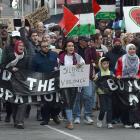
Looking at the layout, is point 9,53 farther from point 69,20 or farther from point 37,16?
point 37,16

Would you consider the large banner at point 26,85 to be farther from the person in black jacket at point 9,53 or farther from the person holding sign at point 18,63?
the person in black jacket at point 9,53

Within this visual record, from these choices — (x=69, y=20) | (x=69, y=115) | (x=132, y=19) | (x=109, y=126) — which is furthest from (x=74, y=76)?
(x=132, y=19)

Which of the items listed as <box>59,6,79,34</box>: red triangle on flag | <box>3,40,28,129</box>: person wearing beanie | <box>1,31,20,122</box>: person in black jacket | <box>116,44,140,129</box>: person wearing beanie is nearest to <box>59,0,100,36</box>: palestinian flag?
<box>59,6,79,34</box>: red triangle on flag

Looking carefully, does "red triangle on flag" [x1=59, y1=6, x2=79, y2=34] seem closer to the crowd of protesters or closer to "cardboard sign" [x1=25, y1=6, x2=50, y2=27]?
the crowd of protesters

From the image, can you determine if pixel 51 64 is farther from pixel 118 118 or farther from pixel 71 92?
pixel 118 118

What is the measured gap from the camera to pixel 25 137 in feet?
42.5

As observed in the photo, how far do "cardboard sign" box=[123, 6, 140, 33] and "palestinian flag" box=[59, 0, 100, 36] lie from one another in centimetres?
120

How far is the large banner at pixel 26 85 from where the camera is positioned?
47.5ft

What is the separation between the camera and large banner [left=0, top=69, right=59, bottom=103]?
1448 centimetres

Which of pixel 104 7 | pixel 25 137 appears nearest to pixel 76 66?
pixel 25 137

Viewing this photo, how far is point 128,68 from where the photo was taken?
14.4 meters

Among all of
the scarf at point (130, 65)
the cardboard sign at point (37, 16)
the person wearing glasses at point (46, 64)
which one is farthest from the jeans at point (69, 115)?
the cardboard sign at point (37, 16)

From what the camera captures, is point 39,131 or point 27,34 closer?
point 39,131

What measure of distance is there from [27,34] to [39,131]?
3291 mm
